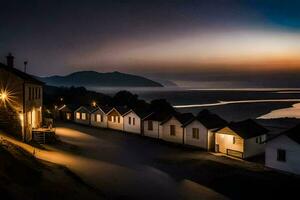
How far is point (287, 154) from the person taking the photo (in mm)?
27375

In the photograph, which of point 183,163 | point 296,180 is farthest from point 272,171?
point 183,163

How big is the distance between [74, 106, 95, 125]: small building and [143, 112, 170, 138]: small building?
15.0 metres

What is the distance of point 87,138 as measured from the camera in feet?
143

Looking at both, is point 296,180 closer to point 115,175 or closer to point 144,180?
point 144,180

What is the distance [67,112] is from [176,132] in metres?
31.6

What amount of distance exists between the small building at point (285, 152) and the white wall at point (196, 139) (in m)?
9.26

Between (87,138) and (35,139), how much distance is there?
8.85 meters

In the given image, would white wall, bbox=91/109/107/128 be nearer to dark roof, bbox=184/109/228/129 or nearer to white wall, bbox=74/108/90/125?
white wall, bbox=74/108/90/125

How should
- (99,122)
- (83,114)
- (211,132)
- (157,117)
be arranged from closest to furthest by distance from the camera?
1. (211,132)
2. (157,117)
3. (99,122)
4. (83,114)

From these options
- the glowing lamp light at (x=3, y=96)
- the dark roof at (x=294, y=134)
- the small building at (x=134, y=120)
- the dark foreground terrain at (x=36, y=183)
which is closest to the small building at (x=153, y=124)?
the small building at (x=134, y=120)

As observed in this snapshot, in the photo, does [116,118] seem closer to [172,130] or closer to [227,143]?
[172,130]

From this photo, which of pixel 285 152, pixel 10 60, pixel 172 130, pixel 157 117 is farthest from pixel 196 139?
pixel 10 60

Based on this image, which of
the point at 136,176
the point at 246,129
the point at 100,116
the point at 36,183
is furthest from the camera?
the point at 100,116

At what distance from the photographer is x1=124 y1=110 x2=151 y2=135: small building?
48.0 m
